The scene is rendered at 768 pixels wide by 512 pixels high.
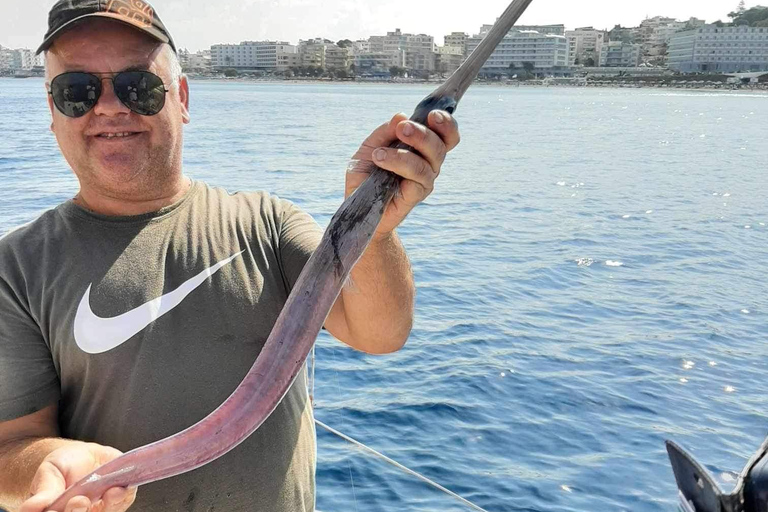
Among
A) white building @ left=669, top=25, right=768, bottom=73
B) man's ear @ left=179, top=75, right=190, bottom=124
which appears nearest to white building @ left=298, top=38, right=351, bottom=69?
white building @ left=669, top=25, right=768, bottom=73

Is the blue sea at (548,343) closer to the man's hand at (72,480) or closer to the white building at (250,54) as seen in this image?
the man's hand at (72,480)

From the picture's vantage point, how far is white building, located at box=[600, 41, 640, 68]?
165500 millimetres

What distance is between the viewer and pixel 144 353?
7.25 ft

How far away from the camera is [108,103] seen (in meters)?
2.36

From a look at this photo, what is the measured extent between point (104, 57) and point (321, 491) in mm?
4275

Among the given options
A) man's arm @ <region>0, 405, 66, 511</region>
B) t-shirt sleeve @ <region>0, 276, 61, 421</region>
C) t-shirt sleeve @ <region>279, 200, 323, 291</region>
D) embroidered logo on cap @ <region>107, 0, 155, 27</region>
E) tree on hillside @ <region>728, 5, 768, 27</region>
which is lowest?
man's arm @ <region>0, 405, 66, 511</region>

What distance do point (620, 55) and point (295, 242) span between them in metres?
179

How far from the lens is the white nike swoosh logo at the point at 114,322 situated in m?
2.20

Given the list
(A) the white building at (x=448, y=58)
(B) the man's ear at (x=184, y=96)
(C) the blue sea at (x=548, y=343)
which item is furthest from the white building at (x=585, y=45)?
(B) the man's ear at (x=184, y=96)

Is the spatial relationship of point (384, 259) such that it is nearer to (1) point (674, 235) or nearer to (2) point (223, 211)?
(2) point (223, 211)

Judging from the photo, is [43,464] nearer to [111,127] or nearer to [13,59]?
[111,127]

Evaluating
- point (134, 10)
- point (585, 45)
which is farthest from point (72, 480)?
point (585, 45)

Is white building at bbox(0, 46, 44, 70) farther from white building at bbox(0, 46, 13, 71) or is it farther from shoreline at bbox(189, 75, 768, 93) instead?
shoreline at bbox(189, 75, 768, 93)

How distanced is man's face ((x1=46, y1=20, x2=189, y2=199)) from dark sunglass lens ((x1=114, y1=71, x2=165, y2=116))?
0.07 ft
